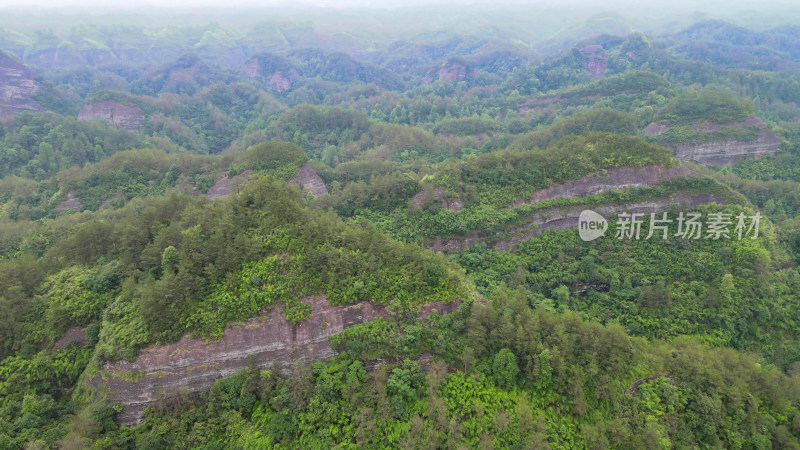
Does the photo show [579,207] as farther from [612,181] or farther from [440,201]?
[440,201]

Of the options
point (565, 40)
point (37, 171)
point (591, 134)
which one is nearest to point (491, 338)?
point (591, 134)

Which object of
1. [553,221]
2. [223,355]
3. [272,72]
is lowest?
[272,72]

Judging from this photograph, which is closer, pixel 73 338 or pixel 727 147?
pixel 73 338

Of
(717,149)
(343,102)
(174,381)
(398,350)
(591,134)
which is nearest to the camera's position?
(174,381)

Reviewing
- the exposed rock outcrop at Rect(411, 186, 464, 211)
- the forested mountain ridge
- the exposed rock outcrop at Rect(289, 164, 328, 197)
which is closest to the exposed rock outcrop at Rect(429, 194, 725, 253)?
the forested mountain ridge

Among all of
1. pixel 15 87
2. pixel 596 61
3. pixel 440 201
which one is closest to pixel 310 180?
pixel 440 201

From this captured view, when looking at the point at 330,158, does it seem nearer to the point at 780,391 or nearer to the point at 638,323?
the point at 638,323

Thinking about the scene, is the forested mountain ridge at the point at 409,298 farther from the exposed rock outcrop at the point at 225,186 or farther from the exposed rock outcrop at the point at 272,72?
the exposed rock outcrop at the point at 272,72
